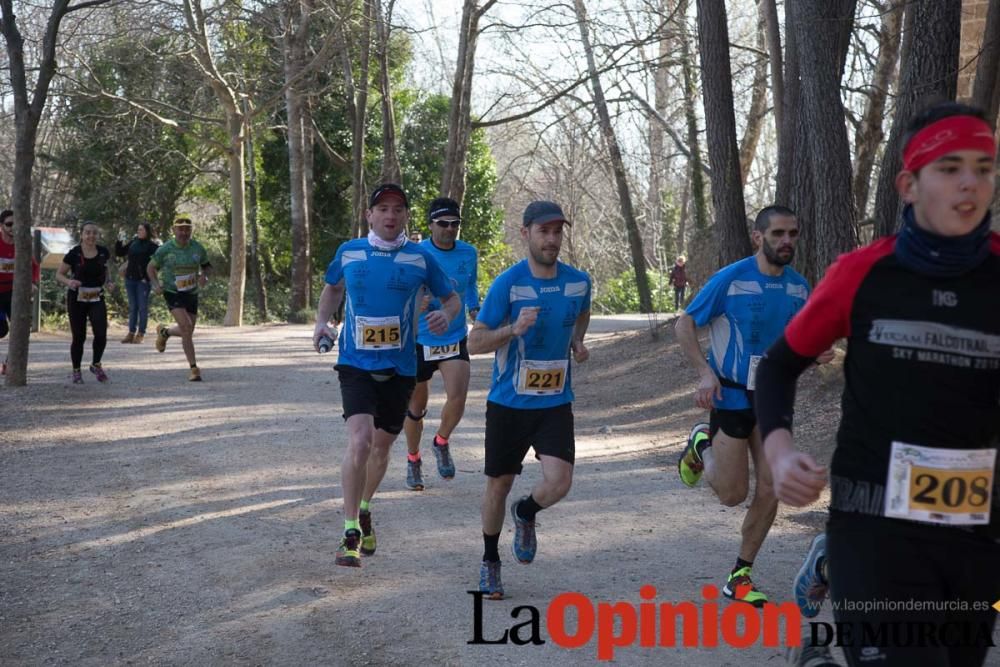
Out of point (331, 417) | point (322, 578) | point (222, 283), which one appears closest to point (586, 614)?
point (322, 578)

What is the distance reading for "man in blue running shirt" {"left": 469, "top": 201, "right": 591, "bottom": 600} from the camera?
6.67m

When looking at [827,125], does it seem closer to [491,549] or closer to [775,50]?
[775,50]

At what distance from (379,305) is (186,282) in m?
9.20

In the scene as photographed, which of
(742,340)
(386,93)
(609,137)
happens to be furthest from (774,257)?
(386,93)

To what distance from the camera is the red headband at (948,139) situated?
10.9ft

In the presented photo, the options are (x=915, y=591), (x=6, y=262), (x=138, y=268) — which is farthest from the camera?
(x=138, y=268)

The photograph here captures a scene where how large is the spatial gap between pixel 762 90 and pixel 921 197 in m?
27.0

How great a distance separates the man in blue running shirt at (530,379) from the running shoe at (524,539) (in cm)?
10

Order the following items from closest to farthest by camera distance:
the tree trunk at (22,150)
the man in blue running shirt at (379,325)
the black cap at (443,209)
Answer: the man in blue running shirt at (379,325)
the black cap at (443,209)
the tree trunk at (22,150)

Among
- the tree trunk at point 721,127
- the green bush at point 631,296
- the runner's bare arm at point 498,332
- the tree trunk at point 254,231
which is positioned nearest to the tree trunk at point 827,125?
the tree trunk at point 721,127

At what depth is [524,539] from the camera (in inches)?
273

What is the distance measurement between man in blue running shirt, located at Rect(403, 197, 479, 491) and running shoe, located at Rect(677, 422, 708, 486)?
2.93 m

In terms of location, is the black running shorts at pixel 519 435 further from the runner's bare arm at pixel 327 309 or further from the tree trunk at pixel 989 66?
the tree trunk at pixel 989 66

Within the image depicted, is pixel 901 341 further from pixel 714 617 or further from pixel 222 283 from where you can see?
pixel 222 283
